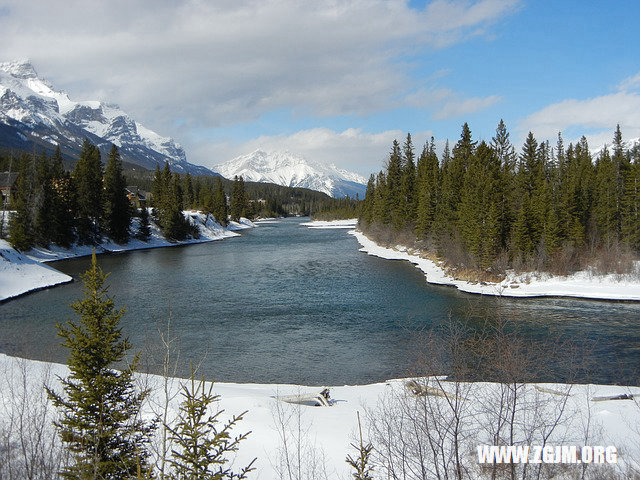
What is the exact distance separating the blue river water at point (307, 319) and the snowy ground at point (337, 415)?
8.77 ft

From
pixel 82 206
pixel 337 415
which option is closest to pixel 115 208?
pixel 82 206

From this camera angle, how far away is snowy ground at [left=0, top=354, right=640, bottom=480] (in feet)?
39.1

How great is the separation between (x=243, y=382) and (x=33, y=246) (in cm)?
5245

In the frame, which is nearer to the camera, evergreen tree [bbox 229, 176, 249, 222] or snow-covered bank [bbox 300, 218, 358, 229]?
evergreen tree [bbox 229, 176, 249, 222]

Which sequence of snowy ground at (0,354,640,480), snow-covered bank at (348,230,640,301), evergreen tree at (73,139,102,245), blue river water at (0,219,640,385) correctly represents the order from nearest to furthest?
snowy ground at (0,354,640,480)
blue river water at (0,219,640,385)
snow-covered bank at (348,230,640,301)
evergreen tree at (73,139,102,245)

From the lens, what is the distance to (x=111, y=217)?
7819cm

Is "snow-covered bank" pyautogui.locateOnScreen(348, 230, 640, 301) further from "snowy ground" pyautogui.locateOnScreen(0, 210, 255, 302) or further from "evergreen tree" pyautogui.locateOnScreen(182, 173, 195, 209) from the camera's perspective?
"evergreen tree" pyautogui.locateOnScreen(182, 173, 195, 209)

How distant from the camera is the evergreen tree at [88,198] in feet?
239

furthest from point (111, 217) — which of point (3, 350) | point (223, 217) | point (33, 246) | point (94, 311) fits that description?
point (94, 311)

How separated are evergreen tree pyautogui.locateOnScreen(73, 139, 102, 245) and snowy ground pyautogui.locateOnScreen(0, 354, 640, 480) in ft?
195

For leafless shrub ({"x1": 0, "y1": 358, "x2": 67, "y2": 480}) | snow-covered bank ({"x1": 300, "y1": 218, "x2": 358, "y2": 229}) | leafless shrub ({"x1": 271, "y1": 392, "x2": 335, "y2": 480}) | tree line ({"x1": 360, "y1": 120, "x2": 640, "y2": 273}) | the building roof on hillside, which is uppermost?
the building roof on hillside

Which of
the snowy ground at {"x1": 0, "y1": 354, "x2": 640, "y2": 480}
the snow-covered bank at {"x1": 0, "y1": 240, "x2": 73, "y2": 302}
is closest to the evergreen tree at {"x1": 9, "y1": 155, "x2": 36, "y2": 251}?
the snow-covered bank at {"x1": 0, "y1": 240, "x2": 73, "y2": 302}

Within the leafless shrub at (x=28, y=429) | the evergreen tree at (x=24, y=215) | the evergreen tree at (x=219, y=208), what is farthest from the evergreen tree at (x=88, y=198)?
the leafless shrub at (x=28, y=429)

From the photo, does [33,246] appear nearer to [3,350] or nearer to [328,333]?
[3,350]
